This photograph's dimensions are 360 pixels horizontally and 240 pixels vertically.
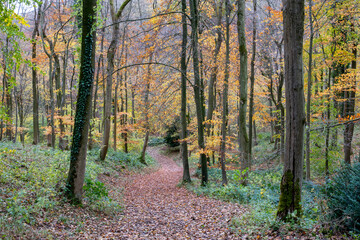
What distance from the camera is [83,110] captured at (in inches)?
262

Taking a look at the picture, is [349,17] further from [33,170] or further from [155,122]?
[33,170]

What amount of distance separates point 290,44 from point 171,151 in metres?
27.8

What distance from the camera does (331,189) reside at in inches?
163

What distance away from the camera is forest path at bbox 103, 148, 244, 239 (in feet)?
17.9

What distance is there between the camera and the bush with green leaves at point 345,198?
3497 mm

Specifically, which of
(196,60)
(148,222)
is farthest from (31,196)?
(196,60)

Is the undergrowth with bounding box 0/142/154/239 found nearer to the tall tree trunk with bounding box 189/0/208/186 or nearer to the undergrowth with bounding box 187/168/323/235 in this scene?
the undergrowth with bounding box 187/168/323/235

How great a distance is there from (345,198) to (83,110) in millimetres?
6327

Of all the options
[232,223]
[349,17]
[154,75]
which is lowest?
[232,223]

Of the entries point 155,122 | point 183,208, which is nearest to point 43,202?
point 183,208

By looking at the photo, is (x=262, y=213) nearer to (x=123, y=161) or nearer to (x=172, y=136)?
(x=123, y=161)

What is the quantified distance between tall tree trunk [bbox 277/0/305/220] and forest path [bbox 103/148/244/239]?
1.48m

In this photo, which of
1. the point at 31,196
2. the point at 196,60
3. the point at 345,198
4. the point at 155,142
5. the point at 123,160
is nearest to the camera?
the point at 345,198

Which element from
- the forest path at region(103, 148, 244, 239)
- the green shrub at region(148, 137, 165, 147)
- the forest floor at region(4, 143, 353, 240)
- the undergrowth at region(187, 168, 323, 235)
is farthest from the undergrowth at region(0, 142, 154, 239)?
the green shrub at region(148, 137, 165, 147)
